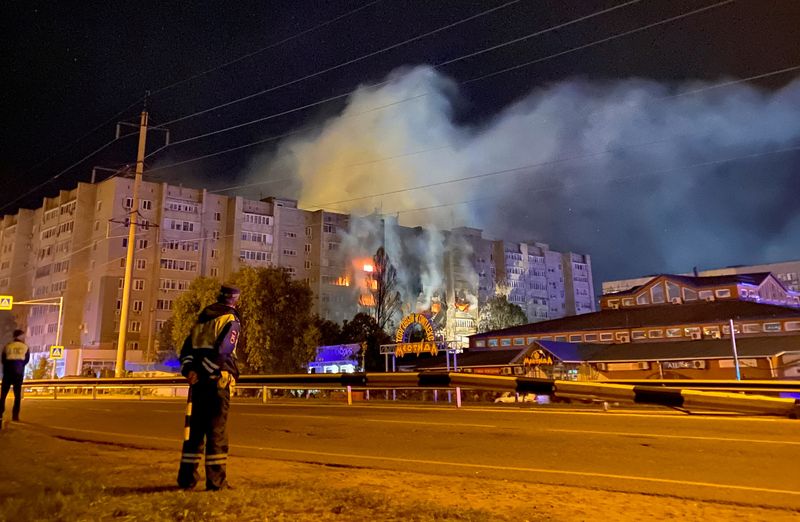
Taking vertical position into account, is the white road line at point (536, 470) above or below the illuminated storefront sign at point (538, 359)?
below

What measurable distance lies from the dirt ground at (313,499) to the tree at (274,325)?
43522 mm

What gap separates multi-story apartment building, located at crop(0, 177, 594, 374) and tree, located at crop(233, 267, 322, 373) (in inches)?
1067

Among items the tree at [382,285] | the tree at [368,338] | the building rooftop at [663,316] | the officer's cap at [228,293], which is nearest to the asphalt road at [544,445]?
the officer's cap at [228,293]

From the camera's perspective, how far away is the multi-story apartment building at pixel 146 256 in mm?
82688

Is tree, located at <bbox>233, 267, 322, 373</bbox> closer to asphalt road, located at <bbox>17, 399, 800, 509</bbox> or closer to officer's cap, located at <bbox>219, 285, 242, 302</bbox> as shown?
asphalt road, located at <bbox>17, 399, 800, 509</bbox>

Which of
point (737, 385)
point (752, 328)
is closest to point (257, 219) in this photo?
point (752, 328)

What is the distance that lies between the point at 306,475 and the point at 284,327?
1799 inches

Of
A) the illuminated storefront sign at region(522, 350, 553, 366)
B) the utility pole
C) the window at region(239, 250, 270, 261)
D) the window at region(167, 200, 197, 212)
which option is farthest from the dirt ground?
the window at region(239, 250, 270, 261)

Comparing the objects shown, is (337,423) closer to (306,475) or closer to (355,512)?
(306,475)

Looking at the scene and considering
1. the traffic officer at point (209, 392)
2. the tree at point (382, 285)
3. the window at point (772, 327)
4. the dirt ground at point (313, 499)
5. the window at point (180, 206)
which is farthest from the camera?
the window at point (180, 206)

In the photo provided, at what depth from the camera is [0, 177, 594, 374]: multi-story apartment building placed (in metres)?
82.7

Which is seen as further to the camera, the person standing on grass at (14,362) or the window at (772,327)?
the window at (772,327)

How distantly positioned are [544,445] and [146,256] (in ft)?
285

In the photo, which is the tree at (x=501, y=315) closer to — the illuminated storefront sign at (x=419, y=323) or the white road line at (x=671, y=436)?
the illuminated storefront sign at (x=419, y=323)
